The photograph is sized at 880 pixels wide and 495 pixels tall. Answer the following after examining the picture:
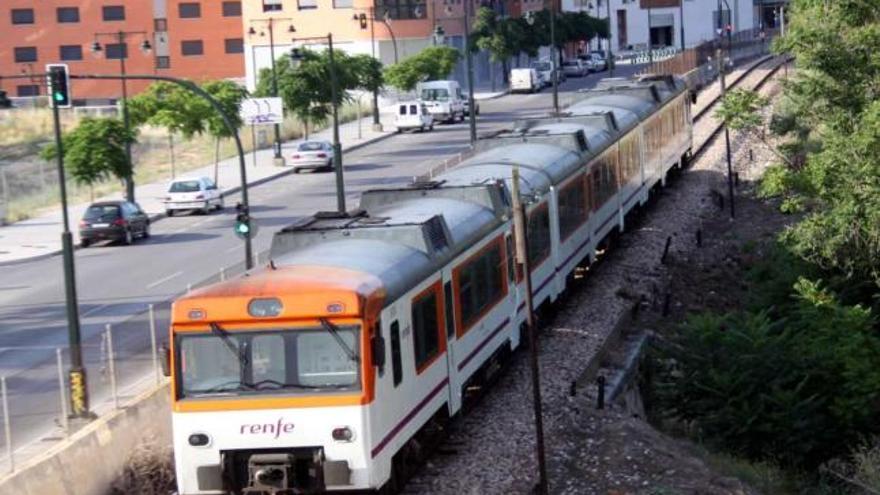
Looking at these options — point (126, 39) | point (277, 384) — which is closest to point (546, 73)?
point (126, 39)

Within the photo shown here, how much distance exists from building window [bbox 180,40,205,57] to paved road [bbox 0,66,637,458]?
37.8m

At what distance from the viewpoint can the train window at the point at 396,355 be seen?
1662 centimetres

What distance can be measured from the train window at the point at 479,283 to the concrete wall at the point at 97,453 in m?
4.00

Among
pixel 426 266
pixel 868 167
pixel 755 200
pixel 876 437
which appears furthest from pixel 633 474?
pixel 755 200

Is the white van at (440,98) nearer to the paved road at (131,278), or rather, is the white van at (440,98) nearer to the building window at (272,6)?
the paved road at (131,278)

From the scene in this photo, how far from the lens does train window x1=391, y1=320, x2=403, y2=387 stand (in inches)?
655

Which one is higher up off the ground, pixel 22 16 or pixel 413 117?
pixel 22 16

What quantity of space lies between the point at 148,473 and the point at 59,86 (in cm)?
752

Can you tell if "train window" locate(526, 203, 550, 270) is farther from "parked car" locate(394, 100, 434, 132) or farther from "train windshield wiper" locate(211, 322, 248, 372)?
"parked car" locate(394, 100, 434, 132)

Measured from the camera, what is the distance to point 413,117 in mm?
74750

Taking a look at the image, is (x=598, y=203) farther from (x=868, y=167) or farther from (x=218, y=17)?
(x=218, y=17)

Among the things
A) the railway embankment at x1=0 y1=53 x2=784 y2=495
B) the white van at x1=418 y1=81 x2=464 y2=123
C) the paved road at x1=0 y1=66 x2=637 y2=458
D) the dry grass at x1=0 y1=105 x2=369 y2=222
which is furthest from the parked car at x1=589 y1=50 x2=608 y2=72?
the railway embankment at x1=0 y1=53 x2=784 y2=495

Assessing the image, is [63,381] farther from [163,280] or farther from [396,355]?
[163,280]

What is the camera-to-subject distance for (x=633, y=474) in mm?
19375
